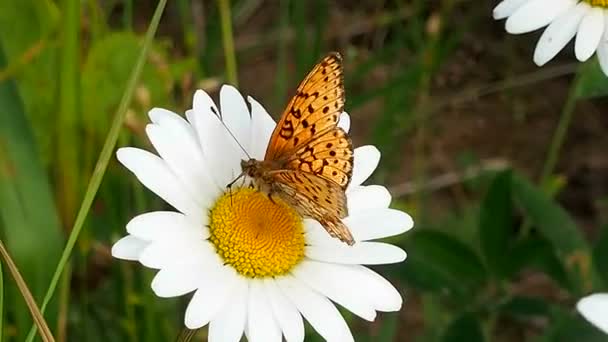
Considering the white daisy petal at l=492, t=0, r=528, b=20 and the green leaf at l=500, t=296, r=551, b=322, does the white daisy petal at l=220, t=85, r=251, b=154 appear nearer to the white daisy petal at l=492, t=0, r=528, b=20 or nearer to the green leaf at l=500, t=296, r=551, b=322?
the white daisy petal at l=492, t=0, r=528, b=20

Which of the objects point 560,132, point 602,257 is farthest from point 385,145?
point 602,257

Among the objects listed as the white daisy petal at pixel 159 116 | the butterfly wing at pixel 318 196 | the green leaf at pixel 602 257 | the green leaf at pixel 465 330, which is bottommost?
the butterfly wing at pixel 318 196

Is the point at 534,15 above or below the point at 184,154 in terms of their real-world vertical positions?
above

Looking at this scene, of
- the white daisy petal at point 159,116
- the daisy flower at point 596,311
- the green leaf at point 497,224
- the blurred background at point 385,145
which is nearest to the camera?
the daisy flower at point 596,311

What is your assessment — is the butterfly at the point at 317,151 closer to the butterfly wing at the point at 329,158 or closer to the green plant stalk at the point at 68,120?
the butterfly wing at the point at 329,158

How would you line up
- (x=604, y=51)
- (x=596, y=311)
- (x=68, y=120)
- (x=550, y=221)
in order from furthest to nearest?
(x=550, y=221)
(x=68, y=120)
(x=604, y=51)
(x=596, y=311)

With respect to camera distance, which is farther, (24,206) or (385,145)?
(385,145)

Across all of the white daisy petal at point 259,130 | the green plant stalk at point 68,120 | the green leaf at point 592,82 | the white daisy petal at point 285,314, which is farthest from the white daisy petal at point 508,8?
the green plant stalk at point 68,120

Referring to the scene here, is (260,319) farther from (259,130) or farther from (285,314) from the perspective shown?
(259,130)

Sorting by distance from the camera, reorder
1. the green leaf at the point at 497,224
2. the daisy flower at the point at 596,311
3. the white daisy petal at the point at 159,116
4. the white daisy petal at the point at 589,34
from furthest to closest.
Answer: the green leaf at the point at 497,224, the white daisy petal at the point at 589,34, the white daisy petal at the point at 159,116, the daisy flower at the point at 596,311

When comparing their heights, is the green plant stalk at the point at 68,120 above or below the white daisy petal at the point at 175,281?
above
